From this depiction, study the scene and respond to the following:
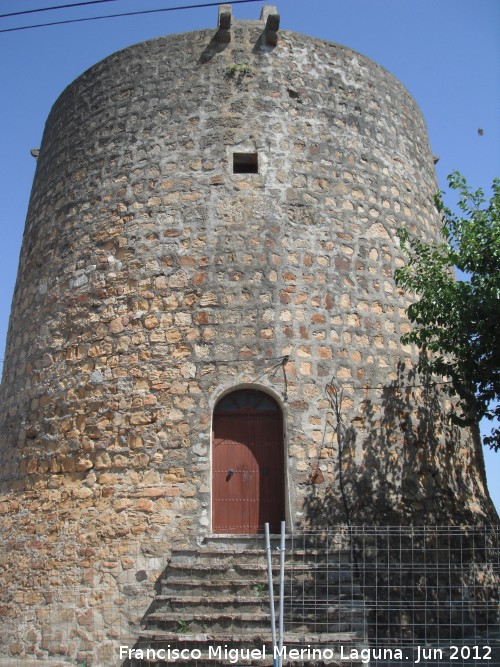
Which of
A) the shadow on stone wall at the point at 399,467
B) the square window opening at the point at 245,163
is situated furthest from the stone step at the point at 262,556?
the square window opening at the point at 245,163

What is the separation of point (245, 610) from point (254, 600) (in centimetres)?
14

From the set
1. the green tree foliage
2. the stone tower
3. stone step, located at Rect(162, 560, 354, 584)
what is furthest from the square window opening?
stone step, located at Rect(162, 560, 354, 584)

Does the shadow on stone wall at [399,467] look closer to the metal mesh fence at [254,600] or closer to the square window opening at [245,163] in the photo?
the metal mesh fence at [254,600]

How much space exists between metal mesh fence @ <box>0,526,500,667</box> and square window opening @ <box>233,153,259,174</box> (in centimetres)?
509

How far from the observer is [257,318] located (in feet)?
30.8

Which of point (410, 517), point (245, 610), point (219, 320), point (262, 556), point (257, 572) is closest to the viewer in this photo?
point (245, 610)

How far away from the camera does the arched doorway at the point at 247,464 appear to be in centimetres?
907

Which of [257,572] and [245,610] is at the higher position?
[257,572]

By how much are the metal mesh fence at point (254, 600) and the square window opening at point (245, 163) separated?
200 inches

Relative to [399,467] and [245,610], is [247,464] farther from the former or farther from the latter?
[245,610]

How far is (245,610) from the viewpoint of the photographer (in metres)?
7.52

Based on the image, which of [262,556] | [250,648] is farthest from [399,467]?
[250,648]

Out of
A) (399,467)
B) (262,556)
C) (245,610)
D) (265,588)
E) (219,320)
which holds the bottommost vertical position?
(245,610)

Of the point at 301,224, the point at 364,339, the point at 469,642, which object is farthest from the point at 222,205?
the point at 469,642
